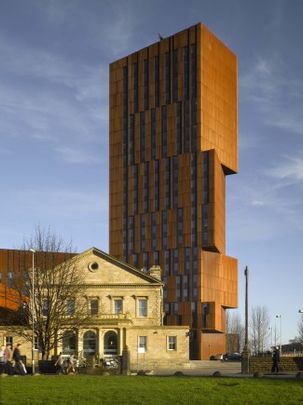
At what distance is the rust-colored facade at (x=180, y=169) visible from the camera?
143 metres

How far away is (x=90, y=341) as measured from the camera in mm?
84188

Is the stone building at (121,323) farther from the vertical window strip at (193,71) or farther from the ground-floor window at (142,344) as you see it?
the vertical window strip at (193,71)

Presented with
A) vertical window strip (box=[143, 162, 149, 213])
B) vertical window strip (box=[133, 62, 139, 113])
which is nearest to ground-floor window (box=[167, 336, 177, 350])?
vertical window strip (box=[143, 162, 149, 213])

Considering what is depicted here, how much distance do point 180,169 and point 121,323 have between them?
71.2 m

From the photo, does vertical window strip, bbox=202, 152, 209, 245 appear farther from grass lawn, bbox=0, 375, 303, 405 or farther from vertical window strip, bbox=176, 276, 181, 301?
grass lawn, bbox=0, 375, 303, 405

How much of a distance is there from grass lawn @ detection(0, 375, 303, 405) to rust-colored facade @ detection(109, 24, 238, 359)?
10677 centimetres

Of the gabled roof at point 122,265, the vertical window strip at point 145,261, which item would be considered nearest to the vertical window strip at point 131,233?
the vertical window strip at point 145,261

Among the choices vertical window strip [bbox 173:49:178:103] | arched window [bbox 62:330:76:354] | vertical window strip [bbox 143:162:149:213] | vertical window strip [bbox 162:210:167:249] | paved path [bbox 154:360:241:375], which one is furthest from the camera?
vertical window strip [bbox 173:49:178:103]

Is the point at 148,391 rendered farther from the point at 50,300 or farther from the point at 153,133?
the point at 153,133

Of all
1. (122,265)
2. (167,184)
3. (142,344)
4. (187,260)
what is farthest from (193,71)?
(142,344)

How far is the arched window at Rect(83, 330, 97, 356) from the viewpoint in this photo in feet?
275

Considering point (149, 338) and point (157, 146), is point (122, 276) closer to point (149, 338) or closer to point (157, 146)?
point (149, 338)

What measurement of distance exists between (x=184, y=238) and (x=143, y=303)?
59701 millimetres

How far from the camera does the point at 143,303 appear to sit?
8681cm
